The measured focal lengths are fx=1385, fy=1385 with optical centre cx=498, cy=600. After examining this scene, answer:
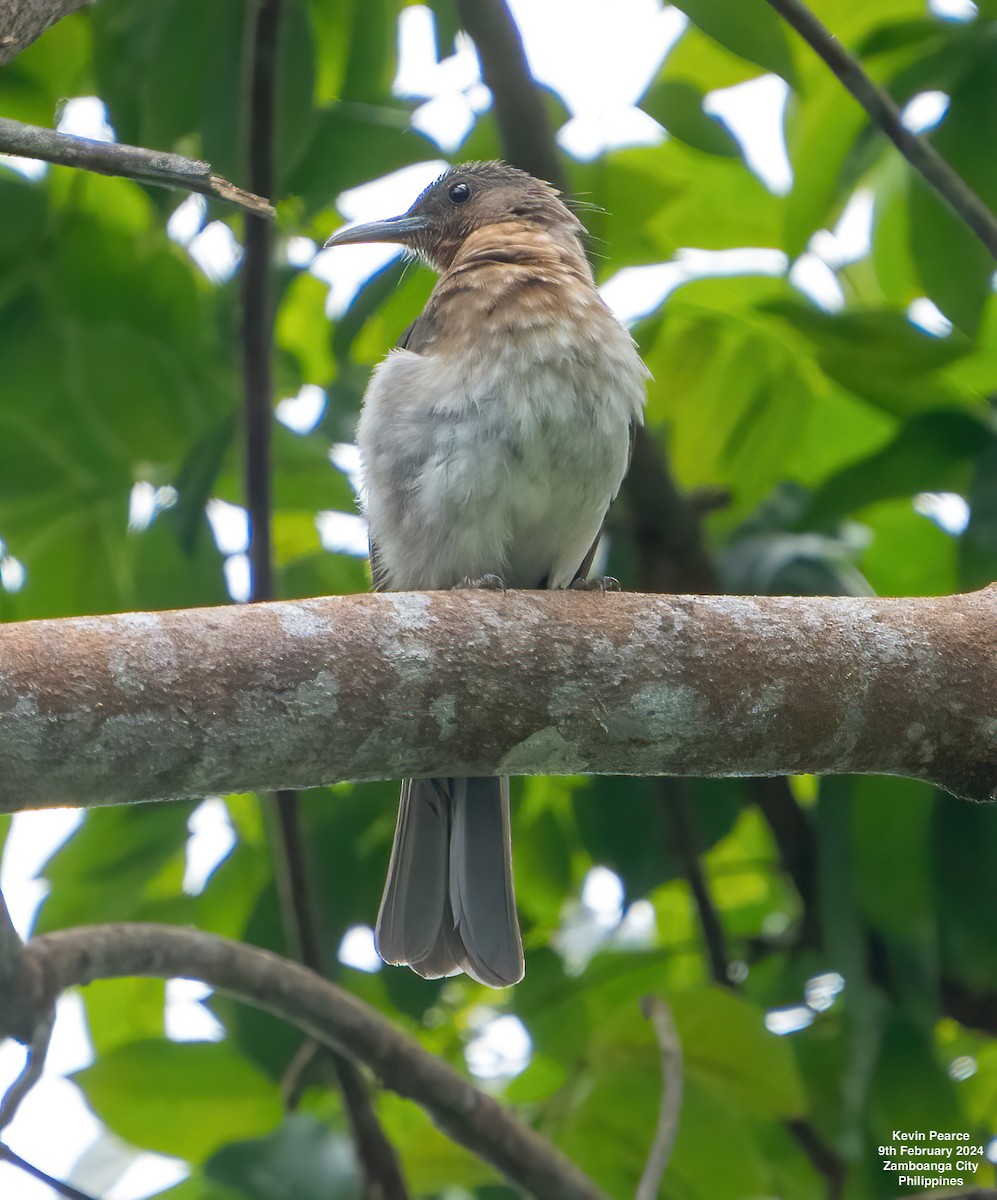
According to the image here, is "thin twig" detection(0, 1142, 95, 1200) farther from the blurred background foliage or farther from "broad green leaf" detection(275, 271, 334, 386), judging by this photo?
"broad green leaf" detection(275, 271, 334, 386)

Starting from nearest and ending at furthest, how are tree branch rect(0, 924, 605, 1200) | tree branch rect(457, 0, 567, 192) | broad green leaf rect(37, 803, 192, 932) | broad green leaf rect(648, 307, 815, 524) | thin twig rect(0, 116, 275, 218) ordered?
thin twig rect(0, 116, 275, 218)
tree branch rect(0, 924, 605, 1200)
broad green leaf rect(37, 803, 192, 932)
tree branch rect(457, 0, 567, 192)
broad green leaf rect(648, 307, 815, 524)

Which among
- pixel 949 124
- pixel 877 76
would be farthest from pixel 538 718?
pixel 877 76

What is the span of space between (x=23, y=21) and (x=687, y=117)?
1.38 meters

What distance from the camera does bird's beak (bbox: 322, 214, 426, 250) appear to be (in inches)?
134

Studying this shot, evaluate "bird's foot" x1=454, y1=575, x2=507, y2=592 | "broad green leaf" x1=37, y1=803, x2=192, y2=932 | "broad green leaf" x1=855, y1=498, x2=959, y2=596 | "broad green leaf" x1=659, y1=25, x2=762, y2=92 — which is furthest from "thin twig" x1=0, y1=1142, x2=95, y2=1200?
"broad green leaf" x1=659, y1=25, x2=762, y2=92

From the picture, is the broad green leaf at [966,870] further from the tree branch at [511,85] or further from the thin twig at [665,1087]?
Result: the tree branch at [511,85]

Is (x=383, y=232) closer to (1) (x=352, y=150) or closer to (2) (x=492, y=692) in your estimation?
(1) (x=352, y=150)

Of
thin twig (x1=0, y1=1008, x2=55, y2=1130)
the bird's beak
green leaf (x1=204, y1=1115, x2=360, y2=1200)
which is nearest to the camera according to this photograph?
thin twig (x1=0, y1=1008, x2=55, y2=1130)

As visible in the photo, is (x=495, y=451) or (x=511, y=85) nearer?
(x=495, y=451)

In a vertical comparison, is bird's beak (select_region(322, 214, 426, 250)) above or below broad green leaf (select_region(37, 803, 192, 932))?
above

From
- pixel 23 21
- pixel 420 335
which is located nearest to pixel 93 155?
pixel 23 21

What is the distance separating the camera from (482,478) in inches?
104

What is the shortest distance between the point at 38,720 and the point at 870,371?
1923 millimetres

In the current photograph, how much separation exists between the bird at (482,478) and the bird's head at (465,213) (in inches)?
20.4
